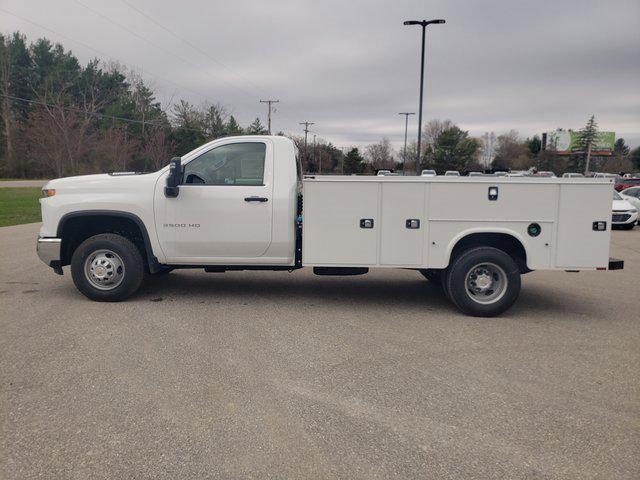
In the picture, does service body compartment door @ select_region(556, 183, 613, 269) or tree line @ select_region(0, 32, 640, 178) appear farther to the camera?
tree line @ select_region(0, 32, 640, 178)

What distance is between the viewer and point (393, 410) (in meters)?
4.01

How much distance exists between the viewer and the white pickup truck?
21.3 feet

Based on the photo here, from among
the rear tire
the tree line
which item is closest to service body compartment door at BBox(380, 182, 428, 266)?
the rear tire

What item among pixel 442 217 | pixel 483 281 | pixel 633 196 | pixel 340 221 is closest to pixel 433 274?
pixel 483 281

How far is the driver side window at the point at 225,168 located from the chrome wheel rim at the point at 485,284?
2.91 metres

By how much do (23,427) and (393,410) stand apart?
2.56 m

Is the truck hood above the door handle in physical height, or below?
below

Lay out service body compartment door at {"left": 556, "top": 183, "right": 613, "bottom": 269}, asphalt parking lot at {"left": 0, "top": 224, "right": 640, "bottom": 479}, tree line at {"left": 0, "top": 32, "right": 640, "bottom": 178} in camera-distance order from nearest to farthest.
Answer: asphalt parking lot at {"left": 0, "top": 224, "right": 640, "bottom": 479}, service body compartment door at {"left": 556, "top": 183, "right": 613, "bottom": 269}, tree line at {"left": 0, "top": 32, "right": 640, "bottom": 178}

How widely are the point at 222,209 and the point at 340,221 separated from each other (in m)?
1.50

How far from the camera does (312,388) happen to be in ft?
14.4

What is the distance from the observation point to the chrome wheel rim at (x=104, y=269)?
7012mm

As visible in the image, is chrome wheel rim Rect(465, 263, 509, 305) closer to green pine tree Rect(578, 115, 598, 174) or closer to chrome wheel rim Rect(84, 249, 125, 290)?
chrome wheel rim Rect(84, 249, 125, 290)

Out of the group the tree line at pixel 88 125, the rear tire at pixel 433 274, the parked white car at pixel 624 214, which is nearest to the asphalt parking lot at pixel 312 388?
the rear tire at pixel 433 274

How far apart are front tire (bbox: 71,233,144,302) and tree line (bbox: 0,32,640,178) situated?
35.9 m
